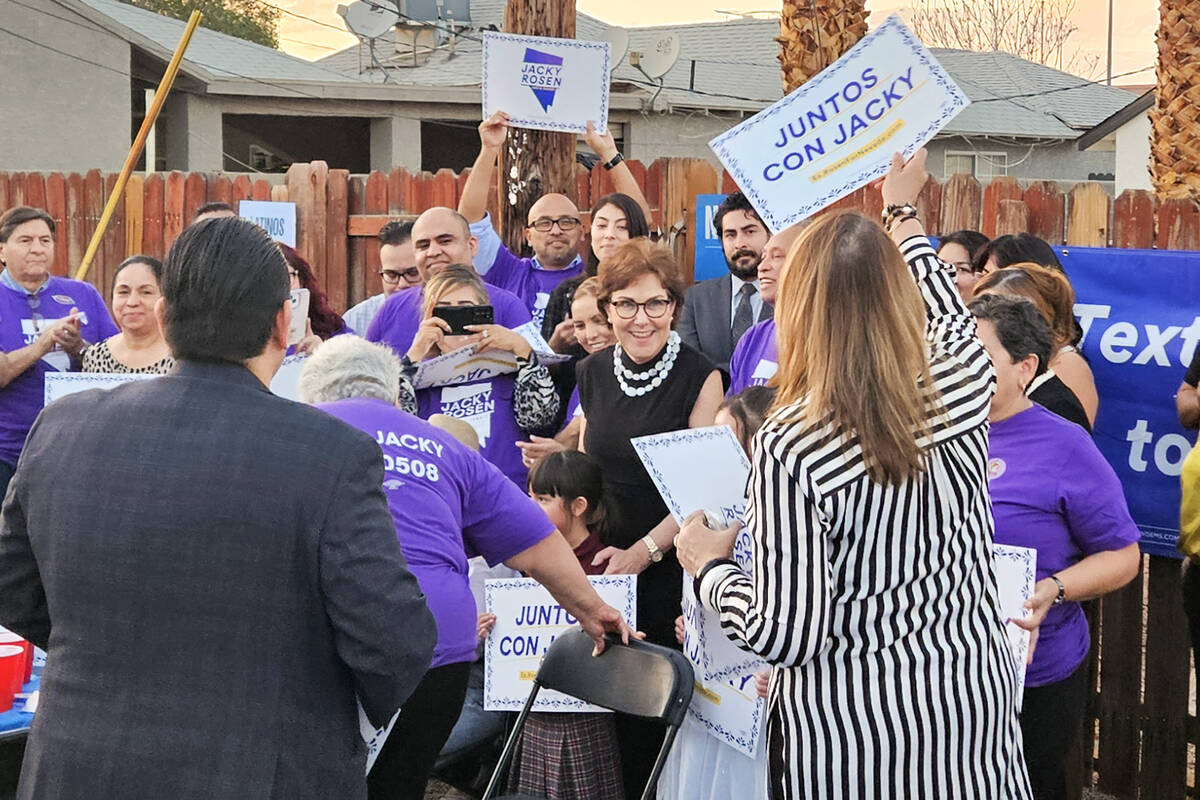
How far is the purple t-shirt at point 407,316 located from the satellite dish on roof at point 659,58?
14.6 m

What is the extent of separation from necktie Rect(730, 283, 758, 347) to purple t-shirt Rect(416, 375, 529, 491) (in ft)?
3.76

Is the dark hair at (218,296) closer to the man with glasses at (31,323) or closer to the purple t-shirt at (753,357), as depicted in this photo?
the purple t-shirt at (753,357)

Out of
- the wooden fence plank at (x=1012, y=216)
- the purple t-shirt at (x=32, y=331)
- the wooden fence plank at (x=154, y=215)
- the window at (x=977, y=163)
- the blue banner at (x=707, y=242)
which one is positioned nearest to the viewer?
the purple t-shirt at (x=32, y=331)

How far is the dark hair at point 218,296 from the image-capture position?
246cm

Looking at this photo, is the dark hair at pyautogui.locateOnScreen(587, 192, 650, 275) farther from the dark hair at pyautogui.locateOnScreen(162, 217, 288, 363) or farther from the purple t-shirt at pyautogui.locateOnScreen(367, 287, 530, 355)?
the dark hair at pyautogui.locateOnScreen(162, 217, 288, 363)

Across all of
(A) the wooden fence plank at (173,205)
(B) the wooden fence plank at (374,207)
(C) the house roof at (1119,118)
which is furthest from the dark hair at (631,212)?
(C) the house roof at (1119,118)

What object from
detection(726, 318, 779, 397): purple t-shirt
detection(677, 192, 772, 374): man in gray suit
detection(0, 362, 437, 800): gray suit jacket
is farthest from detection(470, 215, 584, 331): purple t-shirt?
detection(0, 362, 437, 800): gray suit jacket

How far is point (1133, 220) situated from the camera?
8.05 m

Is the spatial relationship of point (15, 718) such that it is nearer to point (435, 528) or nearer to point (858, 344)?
point (435, 528)

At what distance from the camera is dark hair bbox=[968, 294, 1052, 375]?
12.4 feet

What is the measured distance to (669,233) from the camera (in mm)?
9273

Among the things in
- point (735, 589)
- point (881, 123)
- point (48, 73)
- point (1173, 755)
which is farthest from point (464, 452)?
point (48, 73)

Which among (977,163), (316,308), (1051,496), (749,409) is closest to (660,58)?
(977,163)

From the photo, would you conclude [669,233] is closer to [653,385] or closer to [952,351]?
[653,385]
